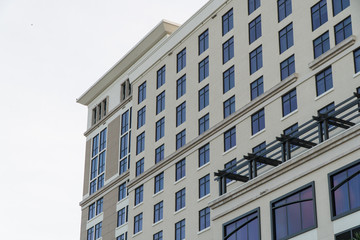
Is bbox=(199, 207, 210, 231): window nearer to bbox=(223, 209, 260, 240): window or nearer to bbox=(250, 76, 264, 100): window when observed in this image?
bbox=(250, 76, 264, 100): window

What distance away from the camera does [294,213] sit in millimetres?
39031

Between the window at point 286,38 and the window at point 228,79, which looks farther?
the window at point 228,79

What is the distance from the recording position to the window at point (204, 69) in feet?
199

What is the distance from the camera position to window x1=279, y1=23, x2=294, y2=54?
51875 mm

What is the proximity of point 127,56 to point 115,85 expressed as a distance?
4647mm

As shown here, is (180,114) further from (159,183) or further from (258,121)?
(258,121)

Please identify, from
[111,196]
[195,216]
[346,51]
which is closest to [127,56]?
[111,196]

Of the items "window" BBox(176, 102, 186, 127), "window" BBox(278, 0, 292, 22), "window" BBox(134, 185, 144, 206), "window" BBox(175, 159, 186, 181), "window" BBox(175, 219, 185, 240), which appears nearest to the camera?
"window" BBox(278, 0, 292, 22)

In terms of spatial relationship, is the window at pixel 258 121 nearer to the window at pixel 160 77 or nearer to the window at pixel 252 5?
the window at pixel 252 5

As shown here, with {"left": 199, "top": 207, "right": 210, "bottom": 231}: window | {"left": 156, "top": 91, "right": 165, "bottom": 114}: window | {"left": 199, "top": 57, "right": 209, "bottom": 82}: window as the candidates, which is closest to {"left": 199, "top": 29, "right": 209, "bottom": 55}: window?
{"left": 199, "top": 57, "right": 209, "bottom": 82}: window

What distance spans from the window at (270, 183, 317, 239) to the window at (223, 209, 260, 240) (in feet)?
5.01

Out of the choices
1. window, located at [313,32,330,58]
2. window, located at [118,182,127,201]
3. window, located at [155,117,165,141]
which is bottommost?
window, located at [118,182,127,201]

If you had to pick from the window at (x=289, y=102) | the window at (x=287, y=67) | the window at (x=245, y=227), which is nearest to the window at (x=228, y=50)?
the window at (x=287, y=67)

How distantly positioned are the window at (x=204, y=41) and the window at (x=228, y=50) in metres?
2.67
